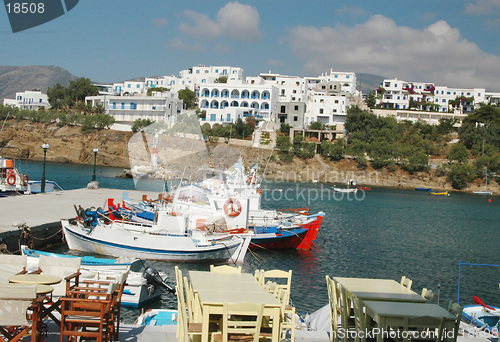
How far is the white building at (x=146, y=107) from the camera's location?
80875 mm

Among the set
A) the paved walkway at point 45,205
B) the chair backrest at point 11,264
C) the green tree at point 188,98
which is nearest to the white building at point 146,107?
the green tree at point 188,98

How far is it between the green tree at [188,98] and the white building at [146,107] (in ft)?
11.7

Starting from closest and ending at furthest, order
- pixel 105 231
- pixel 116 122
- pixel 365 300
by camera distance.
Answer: pixel 365 300 → pixel 105 231 → pixel 116 122

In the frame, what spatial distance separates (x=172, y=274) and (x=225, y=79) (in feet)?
267

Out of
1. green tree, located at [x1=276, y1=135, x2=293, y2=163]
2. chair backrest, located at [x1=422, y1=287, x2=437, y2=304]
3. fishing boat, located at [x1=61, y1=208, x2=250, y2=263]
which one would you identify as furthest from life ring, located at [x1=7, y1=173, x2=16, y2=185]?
green tree, located at [x1=276, y1=135, x2=293, y2=163]

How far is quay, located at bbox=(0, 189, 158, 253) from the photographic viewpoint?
1814cm

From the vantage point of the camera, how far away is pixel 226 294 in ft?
17.4

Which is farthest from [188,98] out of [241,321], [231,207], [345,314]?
[241,321]

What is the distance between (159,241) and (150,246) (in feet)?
1.23

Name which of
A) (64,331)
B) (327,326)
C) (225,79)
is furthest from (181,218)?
(225,79)

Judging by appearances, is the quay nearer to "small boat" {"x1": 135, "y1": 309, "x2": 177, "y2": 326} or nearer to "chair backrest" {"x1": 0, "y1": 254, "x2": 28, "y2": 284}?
"small boat" {"x1": 135, "y1": 309, "x2": 177, "y2": 326}

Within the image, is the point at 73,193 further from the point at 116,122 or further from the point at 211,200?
the point at 116,122

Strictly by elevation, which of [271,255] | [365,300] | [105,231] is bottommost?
[271,255]

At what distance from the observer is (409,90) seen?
340 ft
